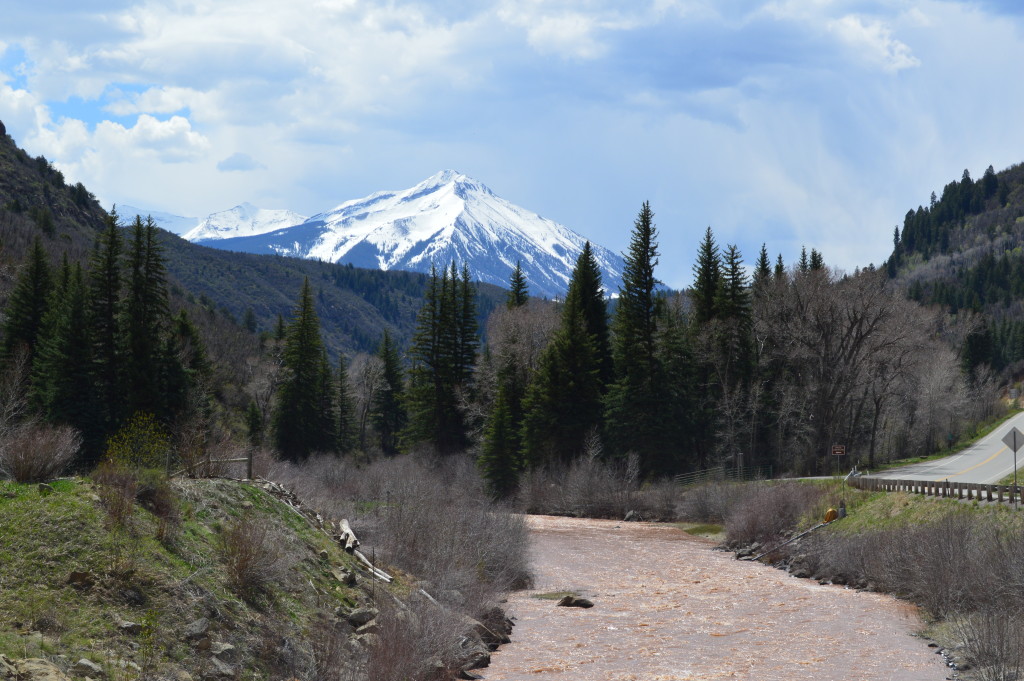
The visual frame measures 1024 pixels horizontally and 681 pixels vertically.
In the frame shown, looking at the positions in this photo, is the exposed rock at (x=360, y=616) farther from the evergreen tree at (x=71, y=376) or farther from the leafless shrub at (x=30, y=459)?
the evergreen tree at (x=71, y=376)

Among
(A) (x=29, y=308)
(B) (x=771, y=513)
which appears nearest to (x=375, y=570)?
(B) (x=771, y=513)

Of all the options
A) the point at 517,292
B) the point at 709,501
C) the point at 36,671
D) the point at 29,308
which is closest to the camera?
the point at 36,671

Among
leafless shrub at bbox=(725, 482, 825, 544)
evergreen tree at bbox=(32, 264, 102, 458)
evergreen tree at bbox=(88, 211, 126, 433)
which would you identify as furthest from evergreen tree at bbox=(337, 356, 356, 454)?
leafless shrub at bbox=(725, 482, 825, 544)

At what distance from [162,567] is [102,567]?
109 centimetres

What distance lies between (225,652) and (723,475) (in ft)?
160

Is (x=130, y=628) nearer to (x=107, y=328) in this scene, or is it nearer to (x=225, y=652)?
(x=225, y=652)

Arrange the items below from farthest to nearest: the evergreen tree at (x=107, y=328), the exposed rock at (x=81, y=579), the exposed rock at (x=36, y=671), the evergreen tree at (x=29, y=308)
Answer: the evergreen tree at (x=29, y=308) → the evergreen tree at (x=107, y=328) → the exposed rock at (x=81, y=579) → the exposed rock at (x=36, y=671)

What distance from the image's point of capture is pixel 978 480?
46.4m

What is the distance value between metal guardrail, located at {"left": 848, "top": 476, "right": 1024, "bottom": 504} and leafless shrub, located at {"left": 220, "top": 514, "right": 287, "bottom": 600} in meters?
23.3

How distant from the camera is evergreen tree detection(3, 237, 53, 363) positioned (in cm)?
5488

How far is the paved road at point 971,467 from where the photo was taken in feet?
160

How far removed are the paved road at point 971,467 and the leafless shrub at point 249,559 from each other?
119ft

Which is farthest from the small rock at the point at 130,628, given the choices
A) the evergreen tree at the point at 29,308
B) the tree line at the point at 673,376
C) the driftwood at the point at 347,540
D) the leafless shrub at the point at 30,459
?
the tree line at the point at 673,376

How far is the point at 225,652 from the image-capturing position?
14820mm
